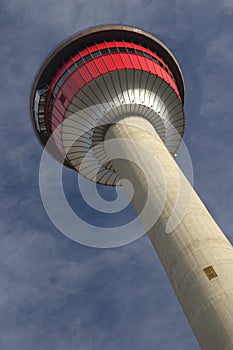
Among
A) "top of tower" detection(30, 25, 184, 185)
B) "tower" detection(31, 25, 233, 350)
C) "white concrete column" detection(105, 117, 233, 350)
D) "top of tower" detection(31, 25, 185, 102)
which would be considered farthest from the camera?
"top of tower" detection(31, 25, 185, 102)

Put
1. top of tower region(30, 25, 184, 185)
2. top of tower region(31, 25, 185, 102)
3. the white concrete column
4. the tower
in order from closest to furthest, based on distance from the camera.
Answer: the white concrete column, the tower, top of tower region(30, 25, 184, 185), top of tower region(31, 25, 185, 102)

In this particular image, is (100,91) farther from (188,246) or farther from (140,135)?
(188,246)

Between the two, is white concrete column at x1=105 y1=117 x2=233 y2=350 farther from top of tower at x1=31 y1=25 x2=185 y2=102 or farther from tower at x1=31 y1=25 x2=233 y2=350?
top of tower at x1=31 y1=25 x2=185 y2=102

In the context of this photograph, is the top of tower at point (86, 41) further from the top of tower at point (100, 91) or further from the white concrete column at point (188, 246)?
the white concrete column at point (188, 246)

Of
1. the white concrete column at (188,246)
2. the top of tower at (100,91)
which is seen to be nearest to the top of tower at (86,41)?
the top of tower at (100,91)

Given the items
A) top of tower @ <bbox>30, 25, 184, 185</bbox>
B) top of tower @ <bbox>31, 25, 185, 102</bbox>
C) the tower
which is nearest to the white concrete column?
the tower

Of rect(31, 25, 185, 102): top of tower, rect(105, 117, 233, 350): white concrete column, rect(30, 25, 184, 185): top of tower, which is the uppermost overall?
rect(31, 25, 185, 102): top of tower

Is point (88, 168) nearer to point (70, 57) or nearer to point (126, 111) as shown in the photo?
point (126, 111)
